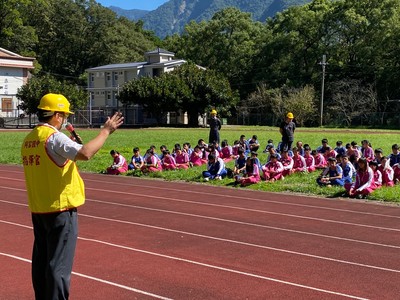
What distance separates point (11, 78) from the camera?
62781mm

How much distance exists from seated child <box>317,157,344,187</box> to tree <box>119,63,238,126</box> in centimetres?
3808

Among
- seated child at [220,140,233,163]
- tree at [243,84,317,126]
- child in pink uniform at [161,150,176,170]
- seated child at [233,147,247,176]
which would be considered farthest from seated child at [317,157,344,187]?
tree at [243,84,317,126]

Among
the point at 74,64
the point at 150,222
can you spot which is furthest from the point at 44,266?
the point at 74,64

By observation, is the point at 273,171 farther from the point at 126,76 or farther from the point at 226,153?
the point at 126,76

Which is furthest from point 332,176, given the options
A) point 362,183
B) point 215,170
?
point 215,170

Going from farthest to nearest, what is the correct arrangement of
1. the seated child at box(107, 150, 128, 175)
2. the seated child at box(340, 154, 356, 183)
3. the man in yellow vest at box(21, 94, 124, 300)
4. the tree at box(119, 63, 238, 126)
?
the tree at box(119, 63, 238, 126) → the seated child at box(107, 150, 128, 175) → the seated child at box(340, 154, 356, 183) → the man in yellow vest at box(21, 94, 124, 300)

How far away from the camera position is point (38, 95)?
5322 cm

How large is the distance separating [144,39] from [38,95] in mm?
33032

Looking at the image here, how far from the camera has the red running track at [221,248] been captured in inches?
227

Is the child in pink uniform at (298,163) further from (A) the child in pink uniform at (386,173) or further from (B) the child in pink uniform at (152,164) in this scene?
(B) the child in pink uniform at (152,164)

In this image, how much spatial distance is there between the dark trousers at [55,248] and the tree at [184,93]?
155 feet

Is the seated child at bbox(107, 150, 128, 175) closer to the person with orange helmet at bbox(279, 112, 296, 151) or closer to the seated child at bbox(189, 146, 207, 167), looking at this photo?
the seated child at bbox(189, 146, 207, 167)

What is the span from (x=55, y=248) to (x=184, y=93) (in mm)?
47530

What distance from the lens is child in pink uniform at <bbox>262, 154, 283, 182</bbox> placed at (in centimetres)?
1502
